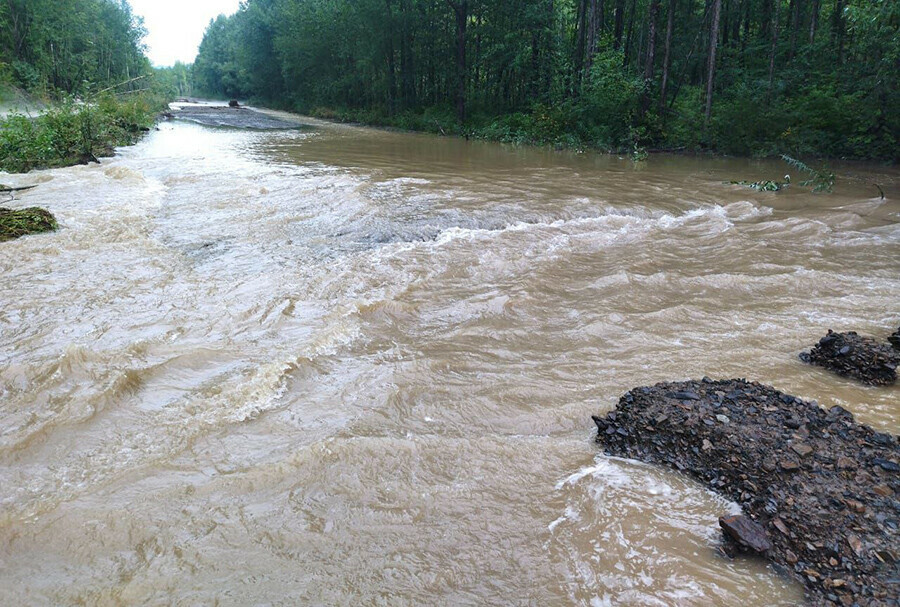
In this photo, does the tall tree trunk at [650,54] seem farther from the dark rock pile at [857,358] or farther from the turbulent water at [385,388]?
the dark rock pile at [857,358]

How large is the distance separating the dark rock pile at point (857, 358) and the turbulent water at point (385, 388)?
0.14 meters

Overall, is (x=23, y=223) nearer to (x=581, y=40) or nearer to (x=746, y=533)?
(x=746, y=533)

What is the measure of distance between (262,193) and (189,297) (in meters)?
6.40

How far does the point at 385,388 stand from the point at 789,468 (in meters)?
2.80

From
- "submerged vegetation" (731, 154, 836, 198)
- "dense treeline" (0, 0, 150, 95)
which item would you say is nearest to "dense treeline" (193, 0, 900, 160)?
"submerged vegetation" (731, 154, 836, 198)

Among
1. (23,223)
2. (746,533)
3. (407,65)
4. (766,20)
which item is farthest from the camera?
(407,65)

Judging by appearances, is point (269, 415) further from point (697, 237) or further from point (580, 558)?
point (697, 237)

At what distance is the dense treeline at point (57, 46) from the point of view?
3334 centimetres

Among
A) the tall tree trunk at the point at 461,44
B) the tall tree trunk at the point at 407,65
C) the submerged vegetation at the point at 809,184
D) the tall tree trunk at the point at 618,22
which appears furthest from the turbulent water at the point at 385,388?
the tall tree trunk at the point at 407,65

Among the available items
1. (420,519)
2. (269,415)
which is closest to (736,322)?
(420,519)

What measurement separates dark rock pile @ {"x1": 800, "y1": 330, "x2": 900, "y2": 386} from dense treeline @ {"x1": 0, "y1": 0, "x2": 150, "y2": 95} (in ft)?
105

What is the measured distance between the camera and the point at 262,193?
12.0 metres

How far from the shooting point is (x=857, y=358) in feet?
14.6

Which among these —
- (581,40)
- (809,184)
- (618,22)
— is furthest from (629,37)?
(809,184)
